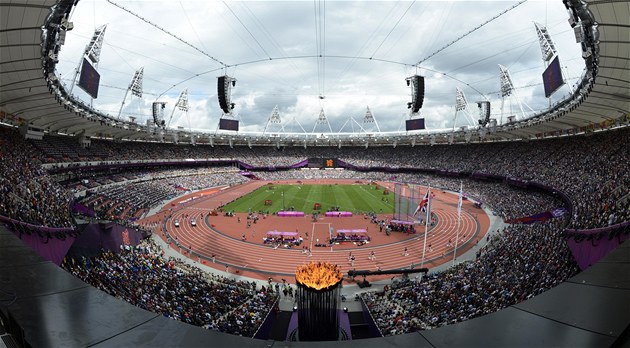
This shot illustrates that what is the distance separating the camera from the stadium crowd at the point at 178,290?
47.8 ft

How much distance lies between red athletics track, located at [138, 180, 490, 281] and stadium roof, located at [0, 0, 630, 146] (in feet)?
47.2

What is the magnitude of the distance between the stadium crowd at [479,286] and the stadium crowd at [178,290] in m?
6.54

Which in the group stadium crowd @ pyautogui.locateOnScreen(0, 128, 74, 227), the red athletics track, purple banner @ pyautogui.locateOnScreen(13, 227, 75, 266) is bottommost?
the red athletics track

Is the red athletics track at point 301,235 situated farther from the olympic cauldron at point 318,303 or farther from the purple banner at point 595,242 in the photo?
the olympic cauldron at point 318,303

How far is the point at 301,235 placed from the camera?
107 feet

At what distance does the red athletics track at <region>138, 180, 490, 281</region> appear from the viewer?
2544cm

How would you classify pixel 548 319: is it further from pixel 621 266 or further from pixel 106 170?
pixel 106 170

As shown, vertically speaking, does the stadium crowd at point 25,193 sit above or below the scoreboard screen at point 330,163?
below

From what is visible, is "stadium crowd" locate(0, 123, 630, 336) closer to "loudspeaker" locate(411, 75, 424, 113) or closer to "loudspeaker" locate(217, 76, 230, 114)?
"loudspeaker" locate(411, 75, 424, 113)

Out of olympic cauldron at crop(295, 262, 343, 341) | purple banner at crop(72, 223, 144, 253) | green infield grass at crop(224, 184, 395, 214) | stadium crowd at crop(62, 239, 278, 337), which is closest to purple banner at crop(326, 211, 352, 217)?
green infield grass at crop(224, 184, 395, 214)

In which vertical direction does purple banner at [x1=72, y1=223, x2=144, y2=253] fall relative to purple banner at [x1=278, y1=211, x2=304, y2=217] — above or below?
above

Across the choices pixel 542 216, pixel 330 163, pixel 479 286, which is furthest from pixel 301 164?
pixel 479 286

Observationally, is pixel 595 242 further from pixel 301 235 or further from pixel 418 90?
pixel 301 235

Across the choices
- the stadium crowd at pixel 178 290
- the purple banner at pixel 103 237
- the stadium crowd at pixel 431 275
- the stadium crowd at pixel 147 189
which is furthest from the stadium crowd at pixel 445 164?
the stadium crowd at pixel 178 290
